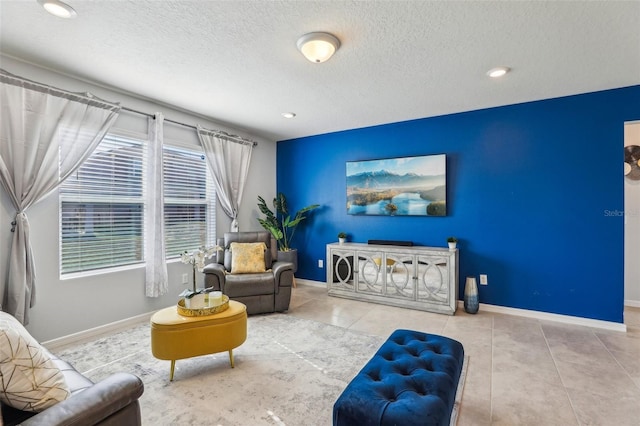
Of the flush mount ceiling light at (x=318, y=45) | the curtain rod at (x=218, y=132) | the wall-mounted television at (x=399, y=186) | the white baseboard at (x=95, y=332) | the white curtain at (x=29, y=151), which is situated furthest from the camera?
the wall-mounted television at (x=399, y=186)

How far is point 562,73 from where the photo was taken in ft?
8.68

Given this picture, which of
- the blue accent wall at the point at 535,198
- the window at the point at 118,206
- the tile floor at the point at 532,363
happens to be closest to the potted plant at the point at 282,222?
the tile floor at the point at 532,363

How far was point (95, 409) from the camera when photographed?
43.5 inches

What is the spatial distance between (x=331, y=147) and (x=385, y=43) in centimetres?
260

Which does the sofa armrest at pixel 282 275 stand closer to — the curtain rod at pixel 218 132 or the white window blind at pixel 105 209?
the white window blind at pixel 105 209

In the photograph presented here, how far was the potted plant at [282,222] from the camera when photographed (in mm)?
4680

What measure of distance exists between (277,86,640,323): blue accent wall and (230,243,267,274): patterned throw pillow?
1760 mm

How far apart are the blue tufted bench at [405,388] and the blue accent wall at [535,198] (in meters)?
2.27

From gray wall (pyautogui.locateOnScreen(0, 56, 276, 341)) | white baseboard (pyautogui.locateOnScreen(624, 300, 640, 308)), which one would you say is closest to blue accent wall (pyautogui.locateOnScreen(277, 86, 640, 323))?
white baseboard (pyautogui.locateOnScreen(624, 300, 640, 308))

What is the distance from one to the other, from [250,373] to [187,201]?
2465 mm

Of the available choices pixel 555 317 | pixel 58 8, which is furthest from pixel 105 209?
pixel 555 317

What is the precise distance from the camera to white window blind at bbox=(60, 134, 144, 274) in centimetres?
281

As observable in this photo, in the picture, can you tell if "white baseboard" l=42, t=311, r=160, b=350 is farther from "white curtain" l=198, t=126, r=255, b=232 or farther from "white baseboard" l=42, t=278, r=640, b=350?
"white curtain" l=198, t=126, r=255, b=232

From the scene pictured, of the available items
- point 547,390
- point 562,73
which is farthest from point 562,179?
point 547,390
